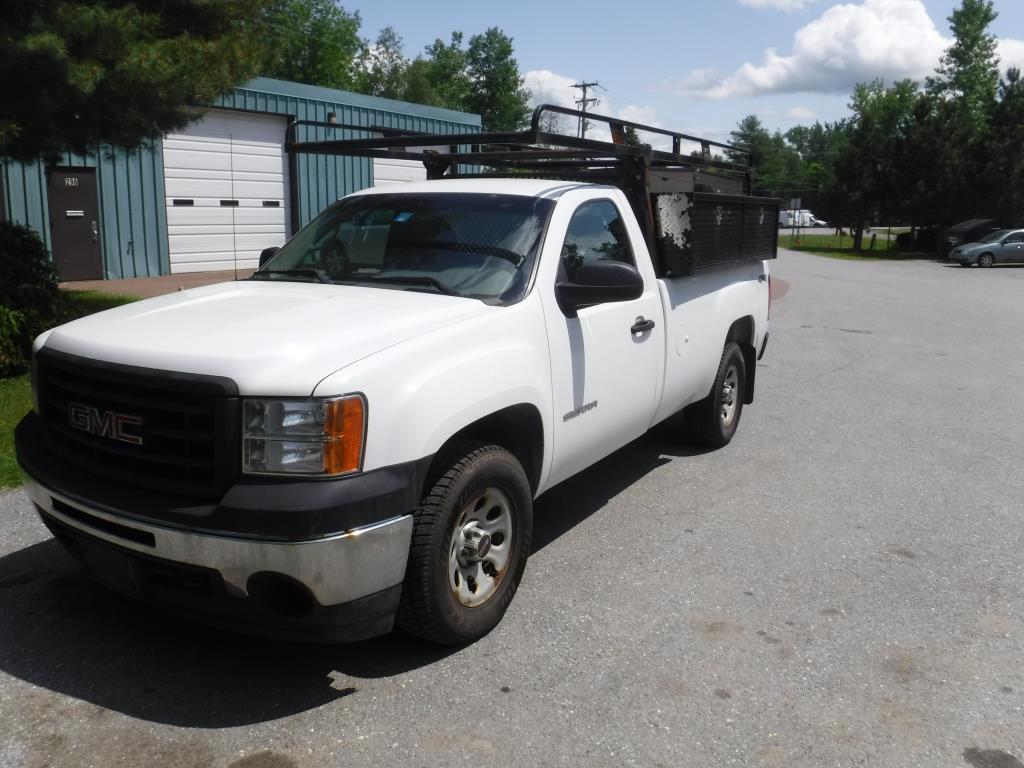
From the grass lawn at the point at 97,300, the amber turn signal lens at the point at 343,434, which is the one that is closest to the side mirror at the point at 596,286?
the amber turn signal lens at the point at 343,434

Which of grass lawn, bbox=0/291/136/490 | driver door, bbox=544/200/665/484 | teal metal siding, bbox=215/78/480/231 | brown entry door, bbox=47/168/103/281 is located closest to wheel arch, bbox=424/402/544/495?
driver door, bbox=544/200/665/484

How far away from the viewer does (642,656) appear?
3.82 m

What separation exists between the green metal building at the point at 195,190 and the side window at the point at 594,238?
474 inches

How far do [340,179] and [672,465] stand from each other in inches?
693

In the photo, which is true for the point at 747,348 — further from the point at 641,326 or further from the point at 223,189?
the point at 223,189

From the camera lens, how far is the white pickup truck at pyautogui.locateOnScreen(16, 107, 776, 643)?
3.15m

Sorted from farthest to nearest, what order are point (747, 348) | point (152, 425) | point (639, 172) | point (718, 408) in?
1. point (747, 348)
2. point (718, 408)
3. point (639, 172)
4. point (152, 425)

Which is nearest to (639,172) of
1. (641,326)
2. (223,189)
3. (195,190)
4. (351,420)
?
(641,326)

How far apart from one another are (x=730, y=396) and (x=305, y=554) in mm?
4689

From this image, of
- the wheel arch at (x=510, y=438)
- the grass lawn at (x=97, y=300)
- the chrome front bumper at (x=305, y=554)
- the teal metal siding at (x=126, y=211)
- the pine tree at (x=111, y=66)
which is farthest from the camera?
the teal metal siding at (x=126, y=211)

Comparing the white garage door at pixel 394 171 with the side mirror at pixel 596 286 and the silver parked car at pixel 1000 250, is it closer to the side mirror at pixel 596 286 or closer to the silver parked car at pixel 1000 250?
the side mirror at pixel 596 286

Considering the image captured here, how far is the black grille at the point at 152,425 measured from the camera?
317cm

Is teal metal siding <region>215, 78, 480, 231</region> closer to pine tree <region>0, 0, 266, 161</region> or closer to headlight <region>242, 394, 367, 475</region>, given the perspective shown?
pine tree <region>0, 0, 266, 161</region>

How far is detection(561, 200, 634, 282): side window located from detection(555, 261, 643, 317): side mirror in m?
0.18
